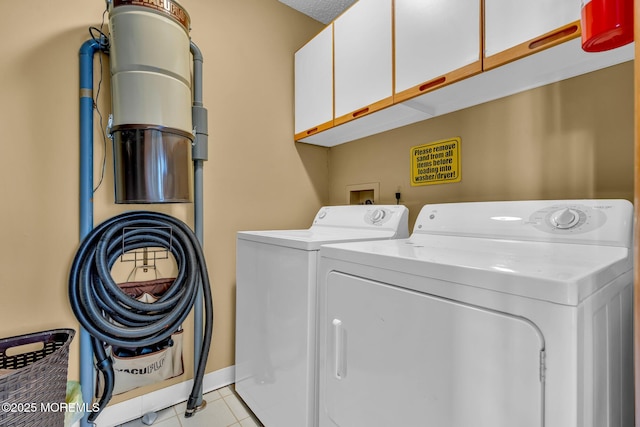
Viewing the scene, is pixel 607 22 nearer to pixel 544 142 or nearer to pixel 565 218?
pixel 565 218

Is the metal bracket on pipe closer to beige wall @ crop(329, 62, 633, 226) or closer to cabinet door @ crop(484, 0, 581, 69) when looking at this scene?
beige wall @ crop(329, 62, 633, 226)

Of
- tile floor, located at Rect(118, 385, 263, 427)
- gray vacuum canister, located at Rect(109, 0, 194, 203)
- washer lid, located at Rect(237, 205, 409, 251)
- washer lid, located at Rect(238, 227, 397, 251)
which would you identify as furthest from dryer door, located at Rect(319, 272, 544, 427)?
gray vacuum canister, located at Rect(109, 0, 194, 203)

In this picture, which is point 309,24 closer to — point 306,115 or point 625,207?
point 306,115

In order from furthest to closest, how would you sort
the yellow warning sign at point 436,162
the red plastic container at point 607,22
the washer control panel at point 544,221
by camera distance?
the yellow warning sign at point 436,162
the washer control panel at point 544,221
the red plastic container at point 607,22

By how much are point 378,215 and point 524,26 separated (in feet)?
3.30

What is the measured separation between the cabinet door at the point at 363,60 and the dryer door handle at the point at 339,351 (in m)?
1.12

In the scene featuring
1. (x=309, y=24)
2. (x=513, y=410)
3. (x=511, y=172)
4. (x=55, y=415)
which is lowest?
(x=55, y=415)

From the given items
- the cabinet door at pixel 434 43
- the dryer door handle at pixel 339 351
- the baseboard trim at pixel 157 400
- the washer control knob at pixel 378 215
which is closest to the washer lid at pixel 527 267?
the dryer door handle at pixel 339 351

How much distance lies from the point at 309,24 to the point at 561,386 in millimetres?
2582

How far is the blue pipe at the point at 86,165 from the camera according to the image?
4.58 feet

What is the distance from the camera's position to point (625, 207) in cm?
94

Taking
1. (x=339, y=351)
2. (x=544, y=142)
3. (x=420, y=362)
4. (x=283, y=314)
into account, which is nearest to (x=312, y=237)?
(x=283, y=314)

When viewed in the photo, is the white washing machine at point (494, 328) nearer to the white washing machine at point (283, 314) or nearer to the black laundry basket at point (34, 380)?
the white washing machine at point (283, 314)

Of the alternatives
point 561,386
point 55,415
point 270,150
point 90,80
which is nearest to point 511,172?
point 561,386
